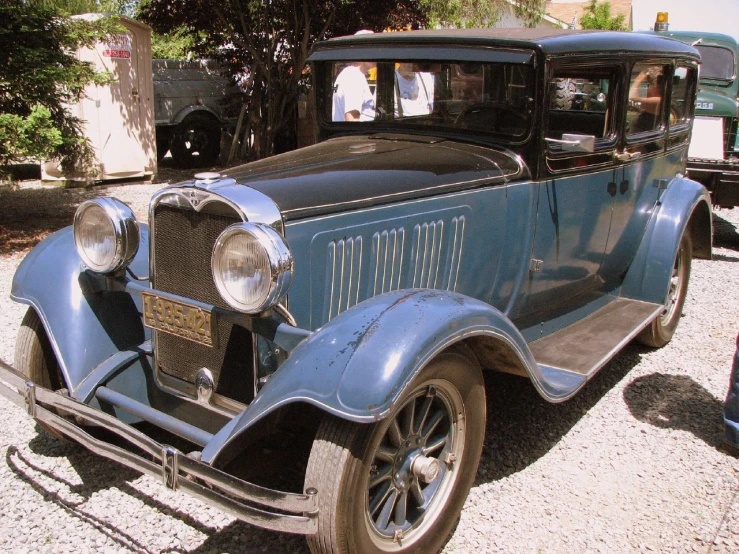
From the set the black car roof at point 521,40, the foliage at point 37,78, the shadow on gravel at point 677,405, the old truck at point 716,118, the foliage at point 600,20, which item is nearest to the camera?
the black car roof at point 521,40

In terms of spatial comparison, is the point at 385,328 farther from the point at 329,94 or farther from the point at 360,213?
the point at 329,94

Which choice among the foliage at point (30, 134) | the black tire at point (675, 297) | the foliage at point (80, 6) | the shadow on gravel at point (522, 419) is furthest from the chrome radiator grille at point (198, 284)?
the foliage at point (80, 6)

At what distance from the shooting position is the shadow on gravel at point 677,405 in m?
3.53

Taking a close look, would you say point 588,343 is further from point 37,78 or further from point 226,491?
point 37,78

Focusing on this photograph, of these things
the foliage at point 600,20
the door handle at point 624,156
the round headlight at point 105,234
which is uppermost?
the foliage at point 600,20

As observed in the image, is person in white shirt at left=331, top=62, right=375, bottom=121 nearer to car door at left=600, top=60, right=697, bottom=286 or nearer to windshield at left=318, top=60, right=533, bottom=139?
windshield at left=318, top=60, right=533, bottom=139

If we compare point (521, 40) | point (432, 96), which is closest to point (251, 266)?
point (432, 96)

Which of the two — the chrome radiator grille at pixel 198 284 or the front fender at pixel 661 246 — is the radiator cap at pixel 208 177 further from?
the front fender at pixel 661 246

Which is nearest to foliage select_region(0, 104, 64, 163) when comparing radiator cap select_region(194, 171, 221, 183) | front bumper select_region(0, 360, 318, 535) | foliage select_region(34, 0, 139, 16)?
foliage select_region(34, 0, 139, 16)

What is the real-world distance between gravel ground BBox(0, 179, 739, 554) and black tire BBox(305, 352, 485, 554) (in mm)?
234

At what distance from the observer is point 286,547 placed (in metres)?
2.55

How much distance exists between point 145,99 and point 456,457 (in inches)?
340

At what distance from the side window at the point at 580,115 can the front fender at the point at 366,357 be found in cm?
125

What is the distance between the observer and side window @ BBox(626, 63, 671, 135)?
3.81 meters
